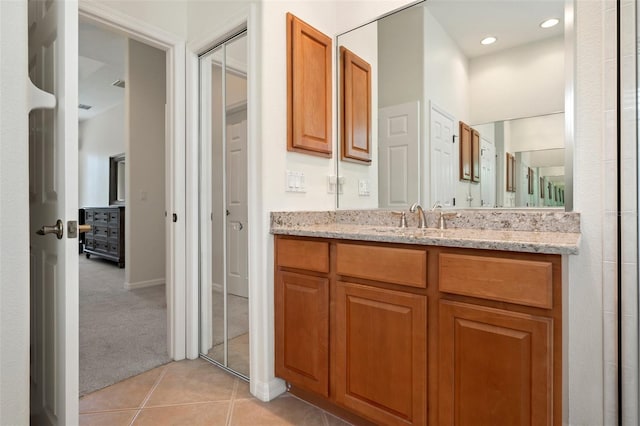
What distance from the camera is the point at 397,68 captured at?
2029 millimetres

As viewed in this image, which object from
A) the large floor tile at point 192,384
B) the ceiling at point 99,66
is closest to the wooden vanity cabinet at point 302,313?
the large floor tile at point 192,384

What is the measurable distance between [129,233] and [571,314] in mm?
4341

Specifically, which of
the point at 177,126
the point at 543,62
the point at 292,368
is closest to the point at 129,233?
the point at 177,126

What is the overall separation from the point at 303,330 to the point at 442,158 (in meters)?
1.16

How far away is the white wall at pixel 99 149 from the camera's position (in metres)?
6.74

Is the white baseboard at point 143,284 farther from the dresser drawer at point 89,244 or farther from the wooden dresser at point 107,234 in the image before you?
the dresser drawer at point 89,244

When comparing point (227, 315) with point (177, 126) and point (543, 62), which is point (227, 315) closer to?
point (177, 126)

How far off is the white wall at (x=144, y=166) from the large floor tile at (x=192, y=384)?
7.92 ft

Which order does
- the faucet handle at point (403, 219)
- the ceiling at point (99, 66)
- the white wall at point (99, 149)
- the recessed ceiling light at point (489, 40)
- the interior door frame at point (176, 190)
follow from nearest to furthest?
the recessed ceiling light at point (489, 40) → the faucet handle at point (403, 219) → the interior door frame at point (176, 190) → the ceiling at point (99, 66) → the white wall at point (99, 149)

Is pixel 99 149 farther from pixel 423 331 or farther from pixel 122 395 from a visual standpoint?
pixel 423 331

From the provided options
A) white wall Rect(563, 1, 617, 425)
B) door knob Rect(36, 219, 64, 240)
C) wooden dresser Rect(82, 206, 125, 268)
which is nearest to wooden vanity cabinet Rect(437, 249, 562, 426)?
white wall Rect(563, 1, 617, 425)

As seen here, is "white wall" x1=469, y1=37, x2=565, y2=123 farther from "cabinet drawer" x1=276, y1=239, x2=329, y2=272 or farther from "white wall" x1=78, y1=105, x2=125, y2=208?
"white wall" x1=78, y1=105, x2=125, y2=208

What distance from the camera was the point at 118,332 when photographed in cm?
268

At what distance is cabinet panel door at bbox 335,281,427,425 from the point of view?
1.28m
